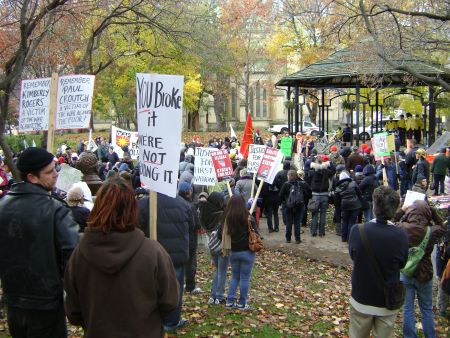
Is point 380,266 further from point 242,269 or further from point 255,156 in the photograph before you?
point 255,156

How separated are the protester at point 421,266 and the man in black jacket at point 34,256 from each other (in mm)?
3722

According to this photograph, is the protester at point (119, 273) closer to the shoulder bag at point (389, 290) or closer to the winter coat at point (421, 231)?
the shoulder bag at point (389, 290)

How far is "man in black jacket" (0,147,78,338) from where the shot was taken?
12.0 feet

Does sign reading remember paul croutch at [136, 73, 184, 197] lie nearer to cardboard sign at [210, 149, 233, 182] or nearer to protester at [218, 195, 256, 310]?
protester at [218, 195, 256, 310]

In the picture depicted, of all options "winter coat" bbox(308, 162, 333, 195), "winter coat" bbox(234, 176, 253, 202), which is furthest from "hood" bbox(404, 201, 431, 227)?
"winter coat" bbox(308, 162, 333, 195)

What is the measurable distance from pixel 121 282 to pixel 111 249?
8.3 inches

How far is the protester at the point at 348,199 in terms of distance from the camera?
11.8 metres

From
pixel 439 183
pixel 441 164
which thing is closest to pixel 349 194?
pixel 441 164

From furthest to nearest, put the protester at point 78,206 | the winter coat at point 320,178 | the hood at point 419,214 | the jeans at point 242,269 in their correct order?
the winter coat at point 320,178 → the jeans at point 242,269 → the hood at point 419,214 → the protester at point 78,206

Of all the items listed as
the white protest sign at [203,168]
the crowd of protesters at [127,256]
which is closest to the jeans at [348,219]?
the white protest sign at [203,168]

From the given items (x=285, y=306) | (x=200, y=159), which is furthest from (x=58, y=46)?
(x=285, y=306)

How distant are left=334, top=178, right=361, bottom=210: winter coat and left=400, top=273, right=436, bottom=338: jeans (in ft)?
19.2

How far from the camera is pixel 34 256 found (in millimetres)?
3650

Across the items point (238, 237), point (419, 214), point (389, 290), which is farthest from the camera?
point (238, 237)
